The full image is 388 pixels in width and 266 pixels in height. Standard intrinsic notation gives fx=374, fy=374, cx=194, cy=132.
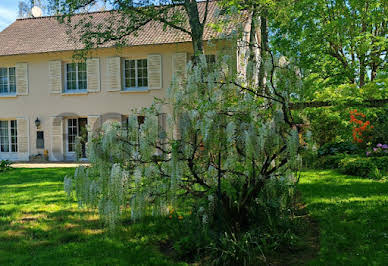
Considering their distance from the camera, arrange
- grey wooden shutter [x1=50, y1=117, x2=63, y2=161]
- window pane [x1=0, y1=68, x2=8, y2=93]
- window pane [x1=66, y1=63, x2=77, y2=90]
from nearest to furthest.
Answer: grey wooden shutter [x1=50, y1=117, x2=63, y2=161] → window pane [x1=66, y1=63, x2=77, y2=90] → window pane [x1=0, y1=68, x2=8, y2=93]

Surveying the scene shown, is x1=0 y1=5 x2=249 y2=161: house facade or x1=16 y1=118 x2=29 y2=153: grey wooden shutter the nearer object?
x1=0 y1=5 x2=249 y2=161: house facade

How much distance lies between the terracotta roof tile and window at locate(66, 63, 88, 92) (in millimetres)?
895

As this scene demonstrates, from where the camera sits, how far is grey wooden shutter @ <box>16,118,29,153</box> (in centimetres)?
1570

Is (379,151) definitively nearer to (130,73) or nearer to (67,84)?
(130,73)

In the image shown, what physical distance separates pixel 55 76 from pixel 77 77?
904 mm

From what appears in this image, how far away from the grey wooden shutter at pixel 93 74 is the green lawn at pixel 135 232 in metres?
8.85

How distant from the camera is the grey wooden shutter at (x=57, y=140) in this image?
15273mm

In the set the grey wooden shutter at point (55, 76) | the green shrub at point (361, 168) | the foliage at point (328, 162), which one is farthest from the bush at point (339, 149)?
the grey wooden shutter at point (55, 76)

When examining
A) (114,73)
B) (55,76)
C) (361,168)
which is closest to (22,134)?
(55,76)

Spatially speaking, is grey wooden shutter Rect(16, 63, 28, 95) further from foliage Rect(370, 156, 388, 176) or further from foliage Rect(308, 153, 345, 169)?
foliage Rect(370, 156, 388, 176)

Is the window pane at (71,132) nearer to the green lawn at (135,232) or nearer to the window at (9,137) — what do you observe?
the window at (9,137)

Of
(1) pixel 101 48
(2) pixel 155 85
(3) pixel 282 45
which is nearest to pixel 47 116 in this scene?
(1) pixel 101 48

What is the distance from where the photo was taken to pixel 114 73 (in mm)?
14852

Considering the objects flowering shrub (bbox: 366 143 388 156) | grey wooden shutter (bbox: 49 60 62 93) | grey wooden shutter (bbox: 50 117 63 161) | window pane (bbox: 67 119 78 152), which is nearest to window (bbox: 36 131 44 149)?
grey wooden shutter (bbox: 50 117 63 161)
